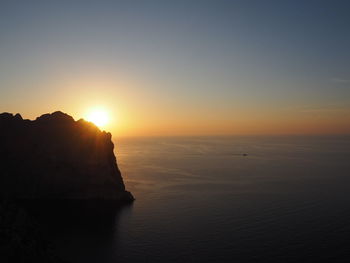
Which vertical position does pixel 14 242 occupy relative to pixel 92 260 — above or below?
above

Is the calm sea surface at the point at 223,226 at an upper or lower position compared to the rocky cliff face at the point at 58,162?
lower

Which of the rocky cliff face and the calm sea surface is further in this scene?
the rocky cliff face

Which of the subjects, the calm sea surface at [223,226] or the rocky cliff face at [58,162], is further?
the rocky cliff face at [58,162]

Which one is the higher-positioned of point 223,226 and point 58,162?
point 58,162

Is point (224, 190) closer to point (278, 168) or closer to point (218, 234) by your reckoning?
point (218, 234)

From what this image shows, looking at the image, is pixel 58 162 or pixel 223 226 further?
pixel 58 162

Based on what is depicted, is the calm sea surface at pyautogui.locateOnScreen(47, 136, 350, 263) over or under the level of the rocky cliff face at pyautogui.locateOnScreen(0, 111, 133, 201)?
under

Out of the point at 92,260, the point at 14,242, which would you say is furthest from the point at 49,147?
the point at 14,242

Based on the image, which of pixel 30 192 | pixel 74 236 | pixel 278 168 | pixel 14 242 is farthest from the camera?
pixel 278 168
